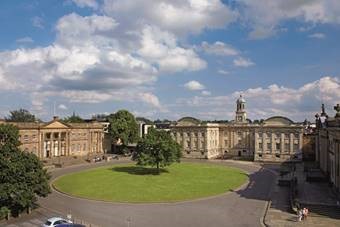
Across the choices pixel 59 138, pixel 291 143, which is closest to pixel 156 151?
pixel 59 138

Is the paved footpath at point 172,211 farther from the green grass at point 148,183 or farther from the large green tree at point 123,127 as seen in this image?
the large green tree at point 123,127

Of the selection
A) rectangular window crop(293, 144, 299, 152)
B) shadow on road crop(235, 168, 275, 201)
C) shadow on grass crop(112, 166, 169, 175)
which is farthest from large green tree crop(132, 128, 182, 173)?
rectangular window crop(293, 144, 299, 152)

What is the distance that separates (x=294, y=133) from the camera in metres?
94.7

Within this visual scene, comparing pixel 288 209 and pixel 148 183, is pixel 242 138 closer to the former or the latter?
pixel 148 183

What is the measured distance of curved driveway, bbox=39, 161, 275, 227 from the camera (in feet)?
123

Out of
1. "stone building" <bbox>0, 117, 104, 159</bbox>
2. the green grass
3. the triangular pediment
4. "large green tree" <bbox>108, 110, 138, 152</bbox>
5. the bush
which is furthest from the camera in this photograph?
"large green tree" <bbox>108, 110, 138, 152</bbox>

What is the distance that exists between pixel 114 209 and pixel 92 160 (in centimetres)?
5374

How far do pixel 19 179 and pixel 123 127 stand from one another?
68735 millimetres

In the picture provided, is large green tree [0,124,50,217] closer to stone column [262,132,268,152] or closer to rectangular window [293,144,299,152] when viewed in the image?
stone column [262,132,268,152]

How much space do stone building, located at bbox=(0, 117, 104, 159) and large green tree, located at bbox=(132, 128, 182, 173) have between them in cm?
2745

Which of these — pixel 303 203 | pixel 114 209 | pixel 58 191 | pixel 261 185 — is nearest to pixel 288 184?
pixel 261 185

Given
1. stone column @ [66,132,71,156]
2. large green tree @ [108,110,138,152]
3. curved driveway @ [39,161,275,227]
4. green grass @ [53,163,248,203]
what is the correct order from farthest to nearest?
1. large green tree @ [108,110,138,152]
2. stone column @ [66,132,71,156]
3. green grass @ [53,163,248,203]
4. curved driveway @ [39,161,275,227]

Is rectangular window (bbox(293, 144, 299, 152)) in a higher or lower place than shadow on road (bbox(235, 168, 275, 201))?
higher

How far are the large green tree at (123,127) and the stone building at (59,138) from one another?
448 cm
